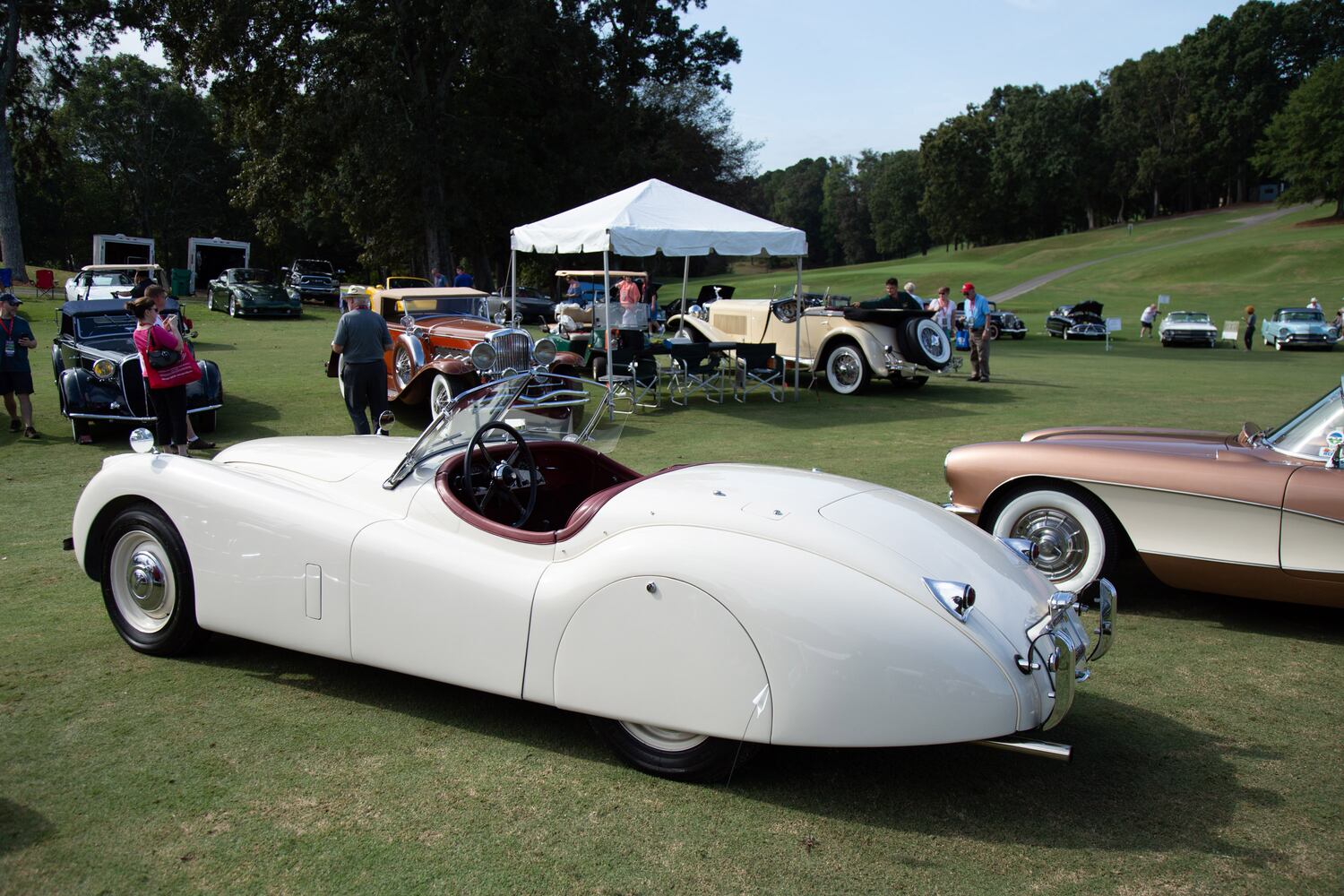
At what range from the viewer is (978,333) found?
17422 millimetres

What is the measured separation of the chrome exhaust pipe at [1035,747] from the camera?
9.46 feet

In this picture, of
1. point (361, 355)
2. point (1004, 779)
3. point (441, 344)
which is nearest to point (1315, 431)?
point (1004, 779)

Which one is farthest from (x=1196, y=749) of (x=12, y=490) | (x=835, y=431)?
(x=12, y=490)

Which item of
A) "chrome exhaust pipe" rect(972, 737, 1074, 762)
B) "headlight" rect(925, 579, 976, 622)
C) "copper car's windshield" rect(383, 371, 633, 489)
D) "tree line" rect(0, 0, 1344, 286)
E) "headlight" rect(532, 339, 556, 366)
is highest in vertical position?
"tree line" rect(0, 0, 1344, 286)

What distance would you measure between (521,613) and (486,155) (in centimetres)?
3026

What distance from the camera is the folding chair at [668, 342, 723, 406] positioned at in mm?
13484

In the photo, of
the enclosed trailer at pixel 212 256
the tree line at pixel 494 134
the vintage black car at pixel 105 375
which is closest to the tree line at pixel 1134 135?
the tree line at pixel 494 134

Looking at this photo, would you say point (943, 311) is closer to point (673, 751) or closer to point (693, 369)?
point (693, 369)

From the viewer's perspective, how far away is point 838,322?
1530 centimetres

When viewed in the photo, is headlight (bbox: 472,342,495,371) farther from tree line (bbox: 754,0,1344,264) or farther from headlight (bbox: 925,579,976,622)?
tree line (bbox: 754,0,1344,264)

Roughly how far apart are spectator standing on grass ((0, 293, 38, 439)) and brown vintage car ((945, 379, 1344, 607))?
394 inches

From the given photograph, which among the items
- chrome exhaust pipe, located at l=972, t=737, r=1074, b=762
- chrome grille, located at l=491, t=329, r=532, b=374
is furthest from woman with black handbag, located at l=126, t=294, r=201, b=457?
chrome exhaust pipe, located at l=972, t=737, r=1074, b=762

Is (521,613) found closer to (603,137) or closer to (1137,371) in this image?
(1137,371)

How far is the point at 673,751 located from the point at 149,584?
2630 mm
